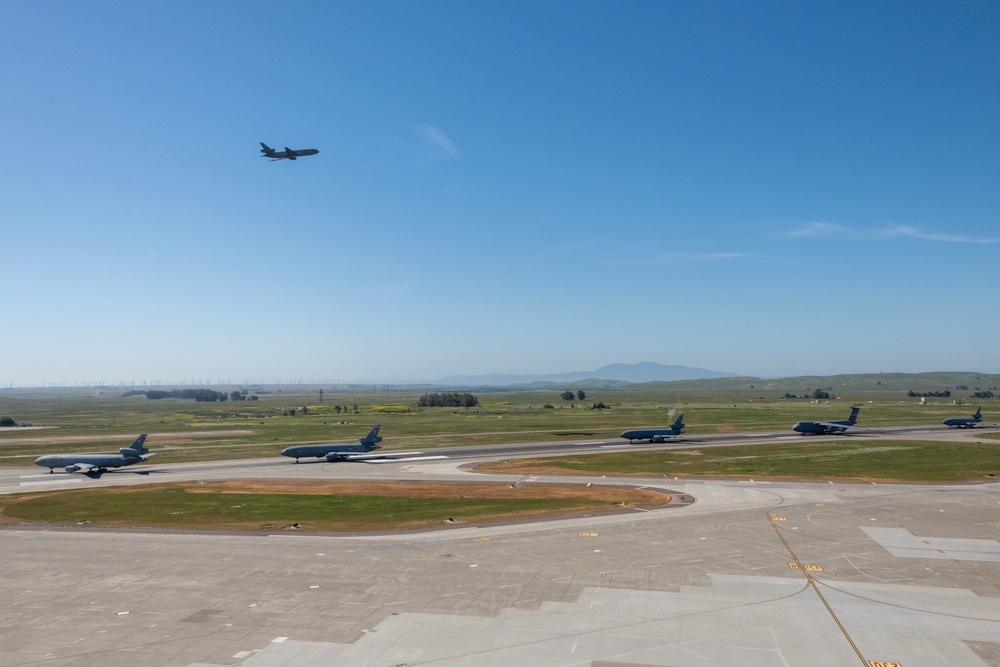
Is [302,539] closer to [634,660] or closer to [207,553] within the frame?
[207,553]

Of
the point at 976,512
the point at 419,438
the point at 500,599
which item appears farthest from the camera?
the point at 419,438

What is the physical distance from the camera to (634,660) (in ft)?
87.1

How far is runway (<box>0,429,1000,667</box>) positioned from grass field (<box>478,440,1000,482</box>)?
2355 cm

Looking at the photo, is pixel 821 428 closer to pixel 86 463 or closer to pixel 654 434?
pixel 654 434

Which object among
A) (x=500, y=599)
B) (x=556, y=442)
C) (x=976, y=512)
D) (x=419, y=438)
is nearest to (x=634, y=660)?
(x=500, y=599)

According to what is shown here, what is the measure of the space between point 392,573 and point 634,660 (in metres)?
17.7

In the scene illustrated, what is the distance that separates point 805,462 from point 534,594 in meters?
68.6

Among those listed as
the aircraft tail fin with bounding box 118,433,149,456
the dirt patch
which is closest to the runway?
the dirt patch

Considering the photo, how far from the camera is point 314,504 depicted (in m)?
61.5

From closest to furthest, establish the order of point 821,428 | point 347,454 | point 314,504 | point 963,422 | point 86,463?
1. point 314,504
2. point 86,463
3. point 347,454
4. point 821,428
5. point 963,422

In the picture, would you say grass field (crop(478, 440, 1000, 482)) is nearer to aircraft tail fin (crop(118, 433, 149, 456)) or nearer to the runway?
the runway

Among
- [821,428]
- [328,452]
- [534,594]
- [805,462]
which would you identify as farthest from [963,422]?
[534,594]

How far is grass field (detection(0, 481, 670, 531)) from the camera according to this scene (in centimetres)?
5391

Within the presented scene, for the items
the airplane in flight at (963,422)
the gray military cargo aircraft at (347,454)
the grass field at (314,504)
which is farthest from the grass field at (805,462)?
the airplane in flight at (963,422)
